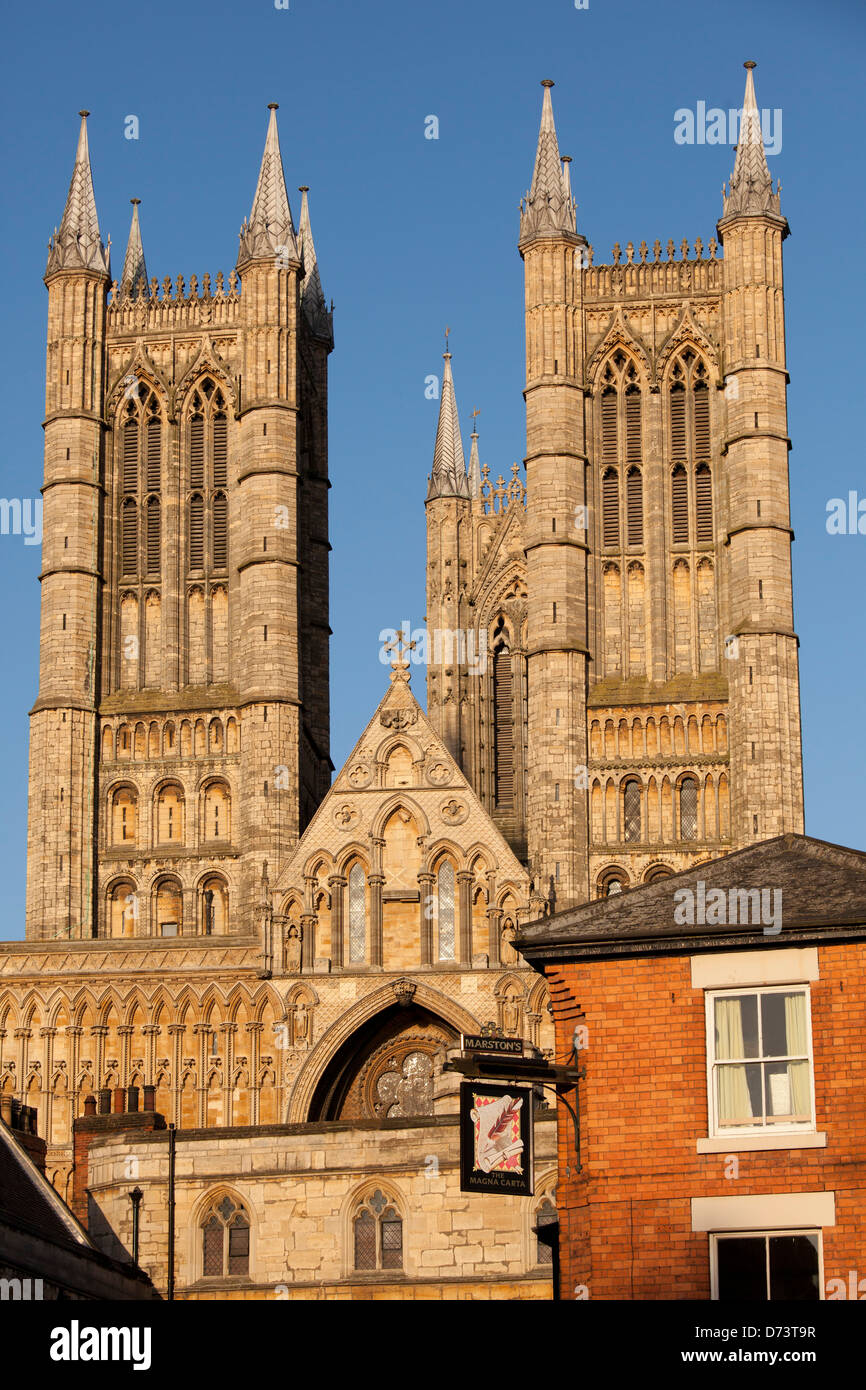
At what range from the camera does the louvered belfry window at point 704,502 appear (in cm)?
7350

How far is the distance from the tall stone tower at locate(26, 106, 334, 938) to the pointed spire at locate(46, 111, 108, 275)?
60 mm

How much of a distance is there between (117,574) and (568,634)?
475 inches

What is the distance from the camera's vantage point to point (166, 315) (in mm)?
76188

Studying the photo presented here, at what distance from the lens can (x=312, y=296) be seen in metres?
81.3

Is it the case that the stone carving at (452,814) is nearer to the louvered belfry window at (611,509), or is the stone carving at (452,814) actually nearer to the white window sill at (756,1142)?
the louvered belfry window at (611,509)

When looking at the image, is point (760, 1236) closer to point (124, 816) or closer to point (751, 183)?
point (124, 816)

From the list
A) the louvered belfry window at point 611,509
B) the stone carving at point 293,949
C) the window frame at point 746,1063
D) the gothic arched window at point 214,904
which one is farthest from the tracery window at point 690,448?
the window frame at point 746,1063

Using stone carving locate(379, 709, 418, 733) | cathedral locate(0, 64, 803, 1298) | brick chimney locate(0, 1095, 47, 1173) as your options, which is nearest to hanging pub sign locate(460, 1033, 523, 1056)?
brick chimney locate(0, 1095, 47, 1173)

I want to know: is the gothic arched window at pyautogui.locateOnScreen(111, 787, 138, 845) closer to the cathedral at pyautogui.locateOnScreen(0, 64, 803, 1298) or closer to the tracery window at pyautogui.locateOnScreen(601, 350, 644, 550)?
the cathedral at pyautogui.locateOnScreen(0, 64, 803, 1298)

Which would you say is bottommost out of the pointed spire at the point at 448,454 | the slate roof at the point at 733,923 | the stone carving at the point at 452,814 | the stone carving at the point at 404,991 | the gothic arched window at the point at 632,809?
the slate roof at the point at 733,923

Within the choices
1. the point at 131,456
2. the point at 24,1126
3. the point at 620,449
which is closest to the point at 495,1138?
the point at 24,1126

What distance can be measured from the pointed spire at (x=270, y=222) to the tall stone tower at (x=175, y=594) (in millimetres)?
60

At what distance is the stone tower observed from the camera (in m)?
70.1
